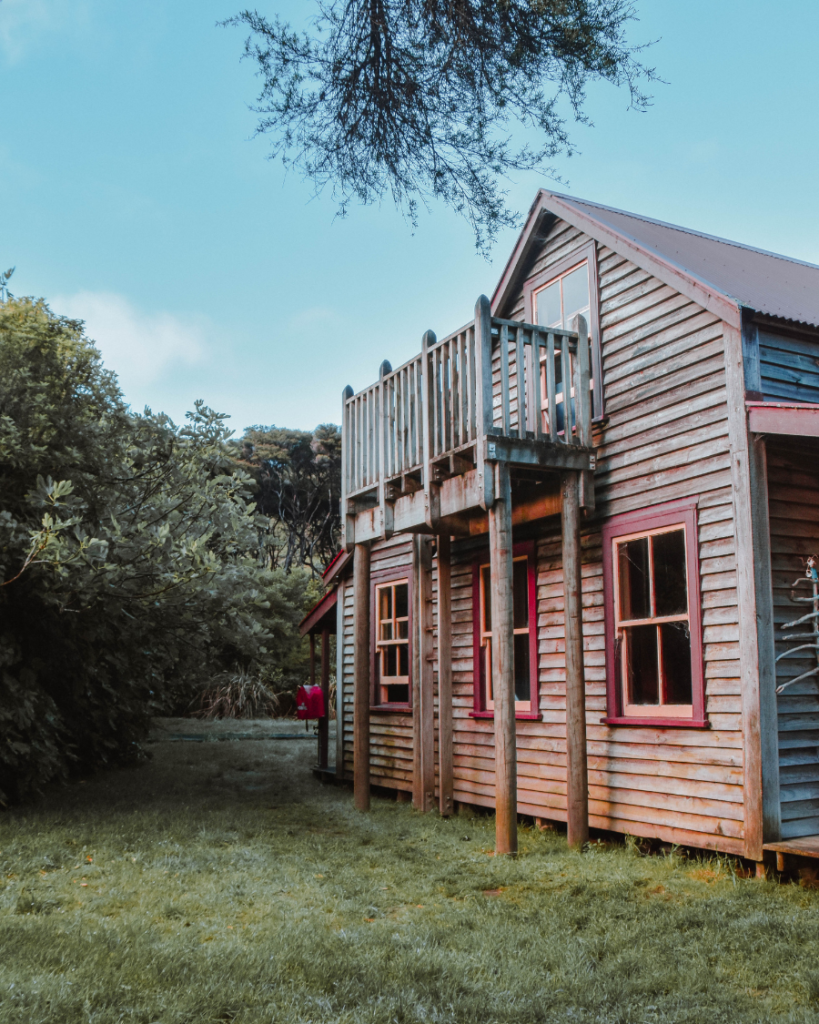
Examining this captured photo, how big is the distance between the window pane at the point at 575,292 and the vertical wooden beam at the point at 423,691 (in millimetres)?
3253

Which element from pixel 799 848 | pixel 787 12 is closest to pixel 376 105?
pixel 787 12

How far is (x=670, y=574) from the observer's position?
25.9ft

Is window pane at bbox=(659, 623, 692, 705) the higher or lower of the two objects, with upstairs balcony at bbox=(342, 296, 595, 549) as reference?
lower

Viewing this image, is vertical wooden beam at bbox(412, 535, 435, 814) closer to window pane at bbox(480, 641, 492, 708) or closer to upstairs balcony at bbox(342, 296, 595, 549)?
window pane at bbox(480, 641, 492, 708)

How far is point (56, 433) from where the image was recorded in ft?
31.0

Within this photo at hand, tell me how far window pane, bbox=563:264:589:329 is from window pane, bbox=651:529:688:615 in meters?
2.96

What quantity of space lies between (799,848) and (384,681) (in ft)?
22.8

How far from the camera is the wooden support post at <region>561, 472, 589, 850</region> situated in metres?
7.94

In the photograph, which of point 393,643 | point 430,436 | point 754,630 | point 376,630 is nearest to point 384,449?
point 430,436

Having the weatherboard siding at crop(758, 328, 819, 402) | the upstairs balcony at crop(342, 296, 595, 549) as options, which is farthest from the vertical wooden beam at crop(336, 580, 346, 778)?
the weatherboard siding at crop(758, 328, 819, 402)

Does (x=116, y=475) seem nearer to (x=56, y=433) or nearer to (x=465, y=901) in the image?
(x=56, y=433)

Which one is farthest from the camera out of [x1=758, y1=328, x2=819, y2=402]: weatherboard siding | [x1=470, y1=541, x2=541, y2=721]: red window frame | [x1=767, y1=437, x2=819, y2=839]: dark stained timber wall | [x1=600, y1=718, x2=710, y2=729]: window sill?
[x1=470, y1=541, x2=541, y2=721]: red window frame

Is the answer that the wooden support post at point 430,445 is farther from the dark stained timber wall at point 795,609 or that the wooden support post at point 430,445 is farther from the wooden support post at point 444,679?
the dark stained timber wall at point 795,609

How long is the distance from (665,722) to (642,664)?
0.64m
